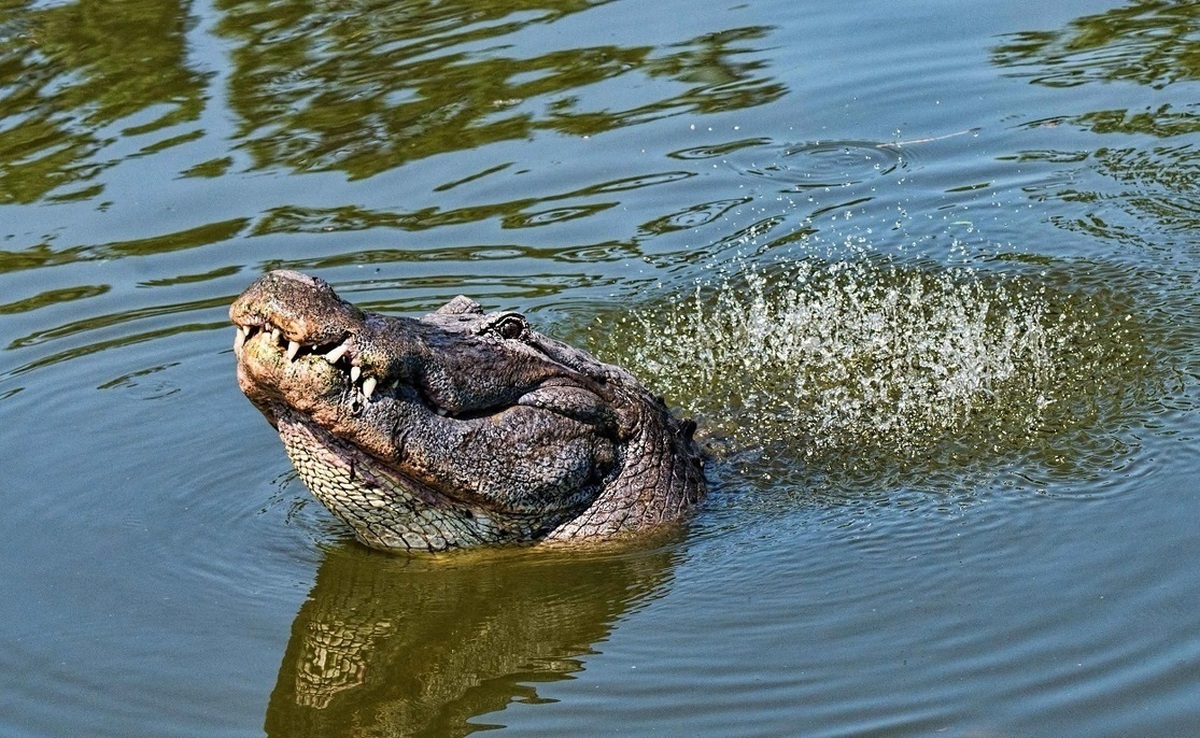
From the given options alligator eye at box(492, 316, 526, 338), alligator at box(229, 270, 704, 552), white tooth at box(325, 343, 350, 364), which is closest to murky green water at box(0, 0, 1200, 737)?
alligator at box(229, 270, 704, 552)

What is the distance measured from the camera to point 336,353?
6.05 meters

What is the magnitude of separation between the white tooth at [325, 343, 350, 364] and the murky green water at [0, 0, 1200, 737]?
1228mm

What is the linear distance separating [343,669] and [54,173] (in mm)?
7377

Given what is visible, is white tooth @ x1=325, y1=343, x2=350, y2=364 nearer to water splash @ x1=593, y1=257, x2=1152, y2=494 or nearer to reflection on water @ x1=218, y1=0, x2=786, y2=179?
water splash @ x1=593, y1=257, x2=1152, y2=494

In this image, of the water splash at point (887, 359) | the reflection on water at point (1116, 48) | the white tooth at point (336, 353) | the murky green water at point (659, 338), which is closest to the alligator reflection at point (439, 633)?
the murky green water at point (659, 338)

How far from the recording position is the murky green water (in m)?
6.25

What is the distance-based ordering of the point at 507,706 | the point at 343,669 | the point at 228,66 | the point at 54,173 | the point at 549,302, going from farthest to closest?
1. the point at 228,66
2. the point at 54,173
3. the point at 549,302
4. the point at 343,669
5. the point at 507,706

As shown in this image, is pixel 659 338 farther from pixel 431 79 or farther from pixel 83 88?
pixel 83 88

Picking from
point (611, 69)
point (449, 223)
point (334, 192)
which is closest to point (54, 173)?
point (334, 192)

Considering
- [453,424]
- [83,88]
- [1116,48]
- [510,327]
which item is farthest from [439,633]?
[1116,48]

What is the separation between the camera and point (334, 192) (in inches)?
480

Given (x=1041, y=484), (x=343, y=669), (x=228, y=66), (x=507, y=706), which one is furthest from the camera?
(x=228, y=66)

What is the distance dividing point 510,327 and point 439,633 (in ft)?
4.01

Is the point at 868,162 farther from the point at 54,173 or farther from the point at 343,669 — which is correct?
the point at 343,669
